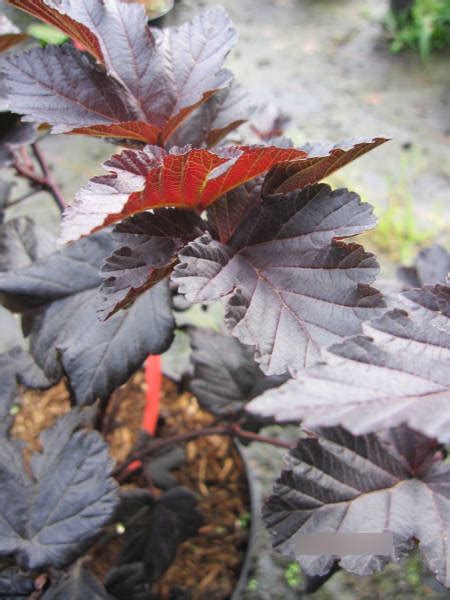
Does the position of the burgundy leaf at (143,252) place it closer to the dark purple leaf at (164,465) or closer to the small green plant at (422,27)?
the dark purple leaf at (164,465)

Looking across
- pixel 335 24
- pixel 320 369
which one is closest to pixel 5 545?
pixel 320 369

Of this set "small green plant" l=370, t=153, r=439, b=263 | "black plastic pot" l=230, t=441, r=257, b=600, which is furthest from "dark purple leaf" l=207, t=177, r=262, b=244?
"small green plant" l=370, t=153, r=439, b=263

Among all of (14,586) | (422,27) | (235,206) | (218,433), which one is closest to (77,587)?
(14,586)

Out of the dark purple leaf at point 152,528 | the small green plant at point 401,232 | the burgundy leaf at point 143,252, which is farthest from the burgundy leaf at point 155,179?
the small green plant at point 401,232

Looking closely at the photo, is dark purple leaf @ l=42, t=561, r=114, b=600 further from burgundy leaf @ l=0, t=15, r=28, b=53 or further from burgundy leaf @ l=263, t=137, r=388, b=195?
burgundy leaf @ l=0, t=15, r=28, b=53

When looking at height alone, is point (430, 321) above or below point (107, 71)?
below

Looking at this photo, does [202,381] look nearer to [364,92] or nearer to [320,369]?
[320,369]

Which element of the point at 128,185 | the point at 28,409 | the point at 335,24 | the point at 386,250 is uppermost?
the point at 128,185
